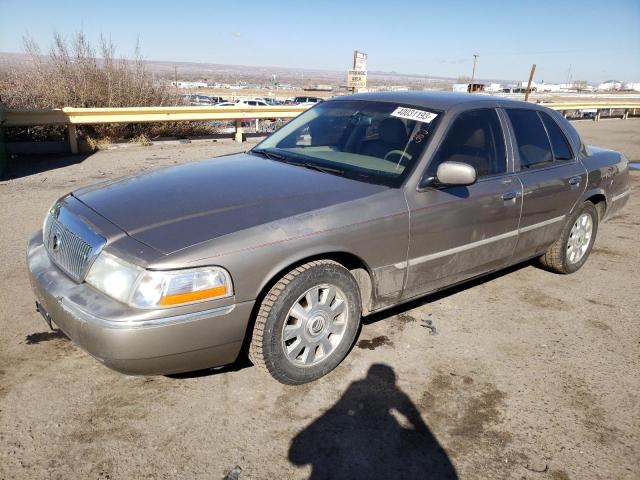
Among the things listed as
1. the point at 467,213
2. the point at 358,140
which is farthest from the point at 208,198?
the point at 467,213

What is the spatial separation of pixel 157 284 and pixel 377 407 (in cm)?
143

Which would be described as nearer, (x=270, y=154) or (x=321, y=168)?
(x=321, y=168)

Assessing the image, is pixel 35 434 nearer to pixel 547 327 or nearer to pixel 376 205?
pixel 376 205

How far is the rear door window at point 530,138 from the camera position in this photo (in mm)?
4176

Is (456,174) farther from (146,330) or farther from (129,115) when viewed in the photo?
(129,115)

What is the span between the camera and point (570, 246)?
4957 mm

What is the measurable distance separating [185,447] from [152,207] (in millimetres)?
1358

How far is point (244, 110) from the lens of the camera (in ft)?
41.1

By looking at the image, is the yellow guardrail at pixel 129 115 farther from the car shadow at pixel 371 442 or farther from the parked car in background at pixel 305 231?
the car shadow at pixel 371 442

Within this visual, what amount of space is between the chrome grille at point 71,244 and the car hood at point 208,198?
5.9 inches

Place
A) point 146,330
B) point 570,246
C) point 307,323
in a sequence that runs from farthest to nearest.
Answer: point 570,246 → point 307,323 → point 146,330

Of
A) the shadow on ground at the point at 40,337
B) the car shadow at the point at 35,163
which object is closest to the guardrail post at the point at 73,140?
the car shadow at the point at 35,163

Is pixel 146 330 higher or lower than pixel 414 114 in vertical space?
lower

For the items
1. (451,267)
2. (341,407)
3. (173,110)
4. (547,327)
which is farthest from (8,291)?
(173,110)
